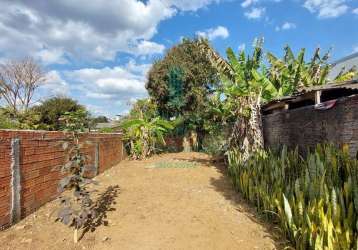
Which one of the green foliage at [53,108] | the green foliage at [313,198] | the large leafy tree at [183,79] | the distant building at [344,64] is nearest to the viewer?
the green foliage at [313,198]

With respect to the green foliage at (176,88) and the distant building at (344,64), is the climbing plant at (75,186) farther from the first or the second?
the distant building at (344,64)

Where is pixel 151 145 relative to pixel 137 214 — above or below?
above

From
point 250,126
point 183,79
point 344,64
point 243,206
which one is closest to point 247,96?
point 250,126

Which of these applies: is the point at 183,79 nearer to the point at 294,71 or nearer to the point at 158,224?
the point at 294,71

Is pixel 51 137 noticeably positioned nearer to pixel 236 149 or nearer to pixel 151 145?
pixel 236 149

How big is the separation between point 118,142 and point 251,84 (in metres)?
5.80

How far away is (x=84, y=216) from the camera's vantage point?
3.82 m

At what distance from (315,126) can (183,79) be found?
981 centimetres

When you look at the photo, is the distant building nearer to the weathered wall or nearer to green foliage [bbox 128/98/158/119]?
the weathered wall

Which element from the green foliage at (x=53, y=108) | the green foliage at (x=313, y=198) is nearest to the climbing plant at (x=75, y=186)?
the green foliage at (x=313, y=198)

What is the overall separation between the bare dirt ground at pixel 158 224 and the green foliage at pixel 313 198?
38 cm

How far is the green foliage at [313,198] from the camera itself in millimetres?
3164

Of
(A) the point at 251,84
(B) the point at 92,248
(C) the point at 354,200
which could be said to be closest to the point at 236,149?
(A) the point at 251,84

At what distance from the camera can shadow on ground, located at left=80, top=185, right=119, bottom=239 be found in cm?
422
